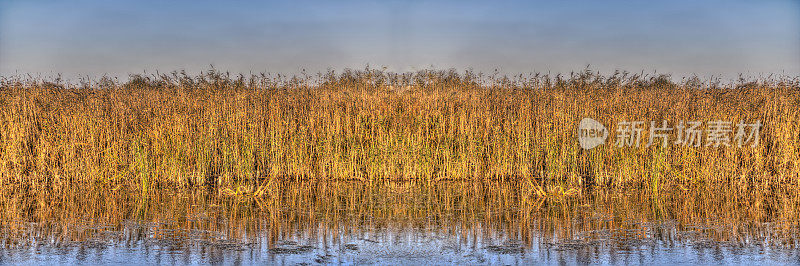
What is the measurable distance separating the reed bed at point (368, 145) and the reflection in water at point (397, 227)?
0.90m

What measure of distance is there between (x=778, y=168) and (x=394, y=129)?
16.9 feet

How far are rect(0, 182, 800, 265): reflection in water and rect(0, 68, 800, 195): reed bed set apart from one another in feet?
2.95

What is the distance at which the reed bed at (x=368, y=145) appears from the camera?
9.04 m

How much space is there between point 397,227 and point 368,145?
12.1 ft

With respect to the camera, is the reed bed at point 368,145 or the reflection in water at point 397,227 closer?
the reflection in water at point 397,227

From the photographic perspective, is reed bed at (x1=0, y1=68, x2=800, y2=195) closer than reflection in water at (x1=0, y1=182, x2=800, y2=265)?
No

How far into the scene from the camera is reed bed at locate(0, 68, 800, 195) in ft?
29.7

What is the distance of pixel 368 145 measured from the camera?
9.55 meters

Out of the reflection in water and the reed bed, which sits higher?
the reed bed

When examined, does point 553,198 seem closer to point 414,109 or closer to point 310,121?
point 414,109

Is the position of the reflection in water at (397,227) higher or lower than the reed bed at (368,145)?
lower

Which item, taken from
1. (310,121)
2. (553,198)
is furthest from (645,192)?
(310,121)

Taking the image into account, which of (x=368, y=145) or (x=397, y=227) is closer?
(x=397, y=227)

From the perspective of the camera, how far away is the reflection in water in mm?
4844
